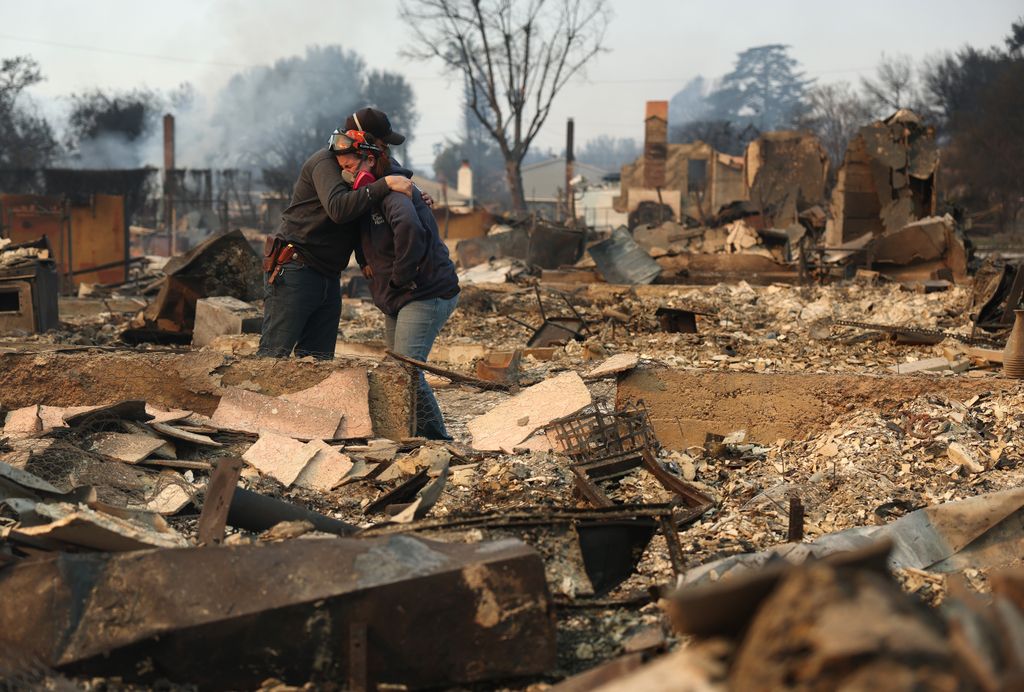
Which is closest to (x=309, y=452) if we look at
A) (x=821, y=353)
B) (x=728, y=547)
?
(x=728, y=547)

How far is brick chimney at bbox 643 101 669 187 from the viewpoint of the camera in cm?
3331

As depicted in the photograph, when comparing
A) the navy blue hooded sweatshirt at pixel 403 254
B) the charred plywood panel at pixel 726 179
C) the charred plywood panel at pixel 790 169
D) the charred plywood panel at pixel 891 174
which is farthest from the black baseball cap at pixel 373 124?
the charred plywood panel at pixel 726 179

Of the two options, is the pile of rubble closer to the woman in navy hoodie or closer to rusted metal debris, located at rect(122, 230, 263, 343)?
the woman in navy hoodie

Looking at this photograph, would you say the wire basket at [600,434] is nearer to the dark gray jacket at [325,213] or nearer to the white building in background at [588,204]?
the dark gray jacket at [325,213]

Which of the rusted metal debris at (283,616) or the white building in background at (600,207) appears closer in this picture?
the rusted metal debris at (283,616)

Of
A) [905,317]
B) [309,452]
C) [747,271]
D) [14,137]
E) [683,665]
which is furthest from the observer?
[14,137]

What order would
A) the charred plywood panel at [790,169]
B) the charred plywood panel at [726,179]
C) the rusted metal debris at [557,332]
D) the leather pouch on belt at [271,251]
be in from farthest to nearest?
the charred plywood panel at [726,179], the charred plywood panel at [790,169], the rusted metal debris at [557,332], the leather pouch on belt at [271,251]

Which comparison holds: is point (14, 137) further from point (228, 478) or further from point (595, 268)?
point (228, 478)

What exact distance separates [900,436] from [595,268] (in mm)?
10644

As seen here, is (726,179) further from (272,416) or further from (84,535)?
(84,535)

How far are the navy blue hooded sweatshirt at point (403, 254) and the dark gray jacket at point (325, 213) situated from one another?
99 millimetres

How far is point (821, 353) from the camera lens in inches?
370

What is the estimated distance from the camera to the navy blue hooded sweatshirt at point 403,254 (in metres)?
5.79

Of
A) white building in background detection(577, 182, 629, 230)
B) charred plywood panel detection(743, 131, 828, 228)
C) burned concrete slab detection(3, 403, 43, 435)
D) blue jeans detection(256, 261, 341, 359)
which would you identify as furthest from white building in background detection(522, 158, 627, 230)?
burned concrete slab detection(3, 403, 43, 435)
